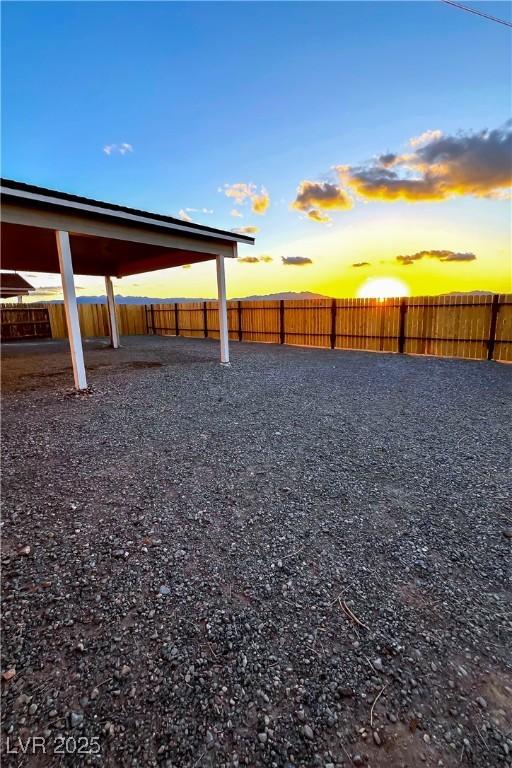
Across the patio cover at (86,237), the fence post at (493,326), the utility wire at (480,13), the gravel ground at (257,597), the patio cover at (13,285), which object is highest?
the utility wire at (480,13)

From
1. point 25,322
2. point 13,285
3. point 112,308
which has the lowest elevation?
point 25,322

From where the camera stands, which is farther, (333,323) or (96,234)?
(333,323)

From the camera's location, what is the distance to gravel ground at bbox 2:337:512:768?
1.11 meters

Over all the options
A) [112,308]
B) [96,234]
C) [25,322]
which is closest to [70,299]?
[96,234]

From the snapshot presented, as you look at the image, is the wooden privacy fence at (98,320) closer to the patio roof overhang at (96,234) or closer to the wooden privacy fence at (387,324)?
the wooden privacy fence at (387,324)

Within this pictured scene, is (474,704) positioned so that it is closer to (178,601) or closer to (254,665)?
(254,665)

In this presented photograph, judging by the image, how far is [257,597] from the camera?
1.65 metres

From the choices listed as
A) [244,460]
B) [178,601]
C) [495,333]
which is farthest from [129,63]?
[495,333]

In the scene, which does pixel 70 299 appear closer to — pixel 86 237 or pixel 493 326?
→ pixel 86 237

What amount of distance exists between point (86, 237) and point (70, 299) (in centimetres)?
162

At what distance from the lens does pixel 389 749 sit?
3.49ft

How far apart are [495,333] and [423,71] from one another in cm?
631

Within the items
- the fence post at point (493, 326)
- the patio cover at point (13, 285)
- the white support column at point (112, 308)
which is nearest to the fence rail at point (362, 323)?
the fence post at point (493, 326)

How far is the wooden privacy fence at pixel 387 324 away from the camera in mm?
8922
